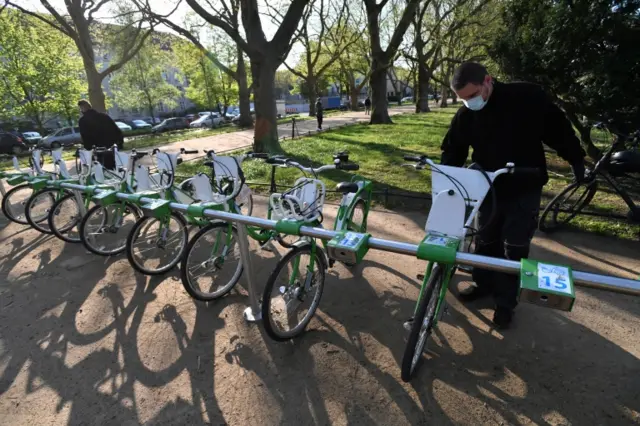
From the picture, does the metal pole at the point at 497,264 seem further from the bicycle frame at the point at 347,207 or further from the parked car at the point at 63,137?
the parked car at the point at 63,137

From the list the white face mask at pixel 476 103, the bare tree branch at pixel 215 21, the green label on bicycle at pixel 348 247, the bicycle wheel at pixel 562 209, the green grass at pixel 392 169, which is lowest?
the green grass at pixel 392 169

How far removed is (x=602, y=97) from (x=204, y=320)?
20.1 ft

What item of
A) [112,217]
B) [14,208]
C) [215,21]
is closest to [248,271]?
[112,217]

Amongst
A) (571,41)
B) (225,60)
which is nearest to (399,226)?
(571,41)

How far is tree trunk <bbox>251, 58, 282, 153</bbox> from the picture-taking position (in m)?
10.1

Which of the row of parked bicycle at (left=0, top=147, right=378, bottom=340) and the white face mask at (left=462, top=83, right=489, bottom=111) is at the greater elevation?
the white face mask at (left=462, top=83, right=489, bottom=111)

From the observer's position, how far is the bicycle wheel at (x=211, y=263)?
323 cm

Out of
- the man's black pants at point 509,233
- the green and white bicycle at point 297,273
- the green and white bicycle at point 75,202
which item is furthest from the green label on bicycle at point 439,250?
the green and white bicycle at point 75,202

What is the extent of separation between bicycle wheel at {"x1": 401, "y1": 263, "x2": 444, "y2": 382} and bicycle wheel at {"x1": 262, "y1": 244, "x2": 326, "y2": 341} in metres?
0.92

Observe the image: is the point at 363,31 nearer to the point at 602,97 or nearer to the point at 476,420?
the point at 602,97

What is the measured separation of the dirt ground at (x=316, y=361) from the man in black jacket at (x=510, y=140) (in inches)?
21.0

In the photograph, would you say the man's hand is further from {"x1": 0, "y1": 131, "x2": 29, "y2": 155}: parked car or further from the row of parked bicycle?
{"x1": 0, "y1": 131, "x2": 29, "y2": 155}: parked car

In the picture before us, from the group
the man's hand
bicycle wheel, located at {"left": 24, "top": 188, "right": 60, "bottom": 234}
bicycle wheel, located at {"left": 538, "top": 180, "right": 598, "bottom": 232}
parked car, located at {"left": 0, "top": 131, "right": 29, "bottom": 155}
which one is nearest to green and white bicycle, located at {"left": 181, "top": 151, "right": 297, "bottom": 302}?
the man's hand

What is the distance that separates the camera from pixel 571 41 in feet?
18.1
